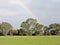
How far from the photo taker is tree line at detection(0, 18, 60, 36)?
8851 centimetres

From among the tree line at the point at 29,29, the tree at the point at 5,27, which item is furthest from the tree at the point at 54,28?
the tree at the point at 5,27

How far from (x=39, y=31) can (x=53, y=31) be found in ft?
24.3

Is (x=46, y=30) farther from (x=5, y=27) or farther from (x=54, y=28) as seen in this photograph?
(x=5, y=27)

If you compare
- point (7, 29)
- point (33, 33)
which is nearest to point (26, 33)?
point (33, 33)

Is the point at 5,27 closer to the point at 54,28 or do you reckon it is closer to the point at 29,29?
the point at 29,29

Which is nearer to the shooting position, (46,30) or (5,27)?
(46,30)

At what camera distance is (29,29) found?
9244 centimetres

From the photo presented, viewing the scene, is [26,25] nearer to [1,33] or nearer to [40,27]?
[40,27]

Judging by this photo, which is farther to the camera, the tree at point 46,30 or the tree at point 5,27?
the tree at point 5,27

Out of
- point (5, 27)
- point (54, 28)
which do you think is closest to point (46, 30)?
point (54, 28)

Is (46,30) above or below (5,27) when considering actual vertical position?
below

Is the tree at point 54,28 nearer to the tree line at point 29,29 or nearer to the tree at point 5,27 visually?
the tree line at point 29,29

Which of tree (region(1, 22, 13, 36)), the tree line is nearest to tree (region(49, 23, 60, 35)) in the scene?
the tree line

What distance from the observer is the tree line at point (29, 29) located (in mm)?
88506
